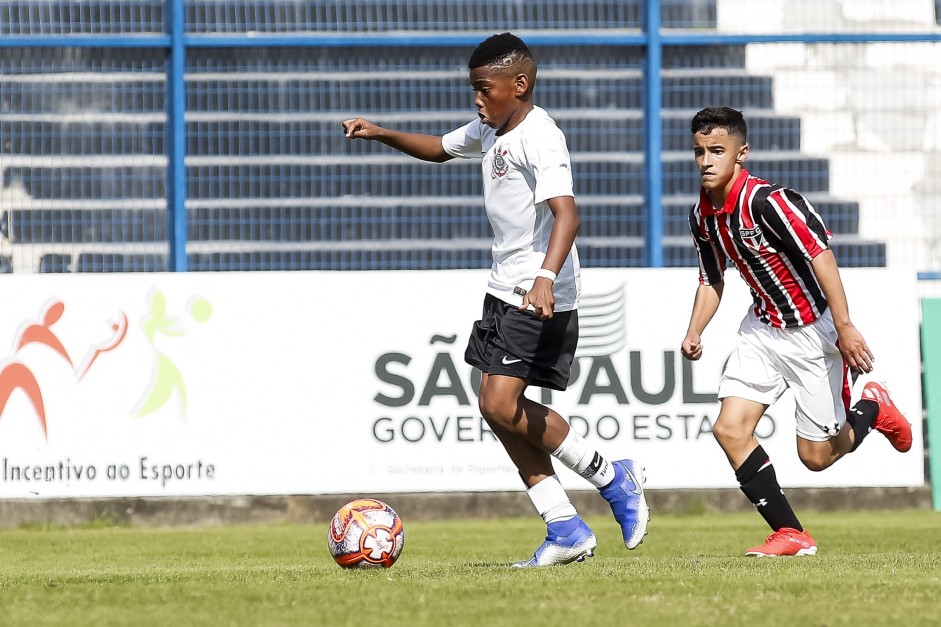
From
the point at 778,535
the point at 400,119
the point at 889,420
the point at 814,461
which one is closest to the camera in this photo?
the point at 778,535

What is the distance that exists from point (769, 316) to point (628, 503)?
117 cm

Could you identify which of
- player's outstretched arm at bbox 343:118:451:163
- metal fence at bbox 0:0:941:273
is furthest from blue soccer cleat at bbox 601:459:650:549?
metal fence at bbox 0:0:941:273

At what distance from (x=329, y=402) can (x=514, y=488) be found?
4.56 feet

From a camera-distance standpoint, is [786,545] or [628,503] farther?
[786,545]

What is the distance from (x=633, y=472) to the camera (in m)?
6.38

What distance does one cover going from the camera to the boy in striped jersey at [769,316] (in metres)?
6.56

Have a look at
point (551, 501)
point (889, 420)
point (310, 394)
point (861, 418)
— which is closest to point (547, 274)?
point (551, 501)

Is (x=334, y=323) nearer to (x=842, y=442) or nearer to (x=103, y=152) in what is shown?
(x=103, y=152)

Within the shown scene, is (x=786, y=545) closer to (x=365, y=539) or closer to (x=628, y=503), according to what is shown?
(x=628, y=503)

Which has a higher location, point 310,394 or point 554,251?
point 554,251

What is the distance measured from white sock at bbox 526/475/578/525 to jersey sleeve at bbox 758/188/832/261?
4.69 ft

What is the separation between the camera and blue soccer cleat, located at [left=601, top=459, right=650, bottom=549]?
245 inches

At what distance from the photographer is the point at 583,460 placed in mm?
6168

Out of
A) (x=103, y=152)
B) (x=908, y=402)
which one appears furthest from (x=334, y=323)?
(x=908, y=402)
